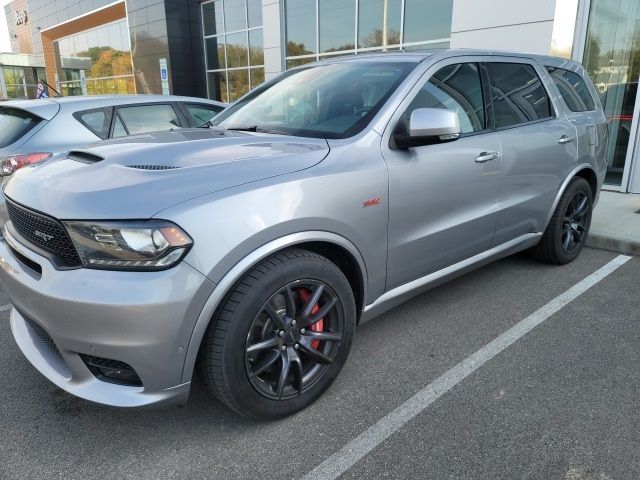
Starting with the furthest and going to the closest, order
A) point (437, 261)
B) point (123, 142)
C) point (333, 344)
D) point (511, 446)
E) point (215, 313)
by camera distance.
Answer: point (437, 261)
point (123, 142)
point (333, 344)
point (511, 446)
point (215, 313)

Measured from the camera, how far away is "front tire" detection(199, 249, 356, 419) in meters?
2.07

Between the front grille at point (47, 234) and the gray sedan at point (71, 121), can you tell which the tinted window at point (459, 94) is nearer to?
the gray sedan at point (71, 121)

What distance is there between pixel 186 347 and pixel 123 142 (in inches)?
51.8

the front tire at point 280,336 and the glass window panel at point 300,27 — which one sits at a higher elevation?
the glass window panel at point 300,27

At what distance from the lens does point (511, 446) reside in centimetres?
221

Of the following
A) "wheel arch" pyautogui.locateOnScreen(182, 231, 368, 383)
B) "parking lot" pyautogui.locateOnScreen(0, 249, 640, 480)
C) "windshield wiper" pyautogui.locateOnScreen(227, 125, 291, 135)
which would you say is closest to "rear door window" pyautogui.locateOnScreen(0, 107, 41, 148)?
"parking lot" pyautogui.locateOnScreen(0, 249, 640, 480)

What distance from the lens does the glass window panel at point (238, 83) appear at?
17.1 m

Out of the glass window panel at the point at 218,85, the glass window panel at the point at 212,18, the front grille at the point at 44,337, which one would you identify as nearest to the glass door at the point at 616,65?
the front grille at the point at 44,337

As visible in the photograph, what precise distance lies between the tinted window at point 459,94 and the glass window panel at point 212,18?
55.6ft

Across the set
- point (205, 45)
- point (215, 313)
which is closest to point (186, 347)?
point (215, 313)

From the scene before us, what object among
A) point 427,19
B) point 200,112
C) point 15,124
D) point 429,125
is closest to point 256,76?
point 427,19

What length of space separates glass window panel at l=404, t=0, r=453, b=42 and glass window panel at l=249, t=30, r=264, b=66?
6.96 meters

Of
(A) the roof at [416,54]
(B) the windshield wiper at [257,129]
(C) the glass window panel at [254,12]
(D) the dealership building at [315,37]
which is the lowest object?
(B) the windshield wiper at [257,129]

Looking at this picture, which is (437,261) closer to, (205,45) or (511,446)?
(511,446)
